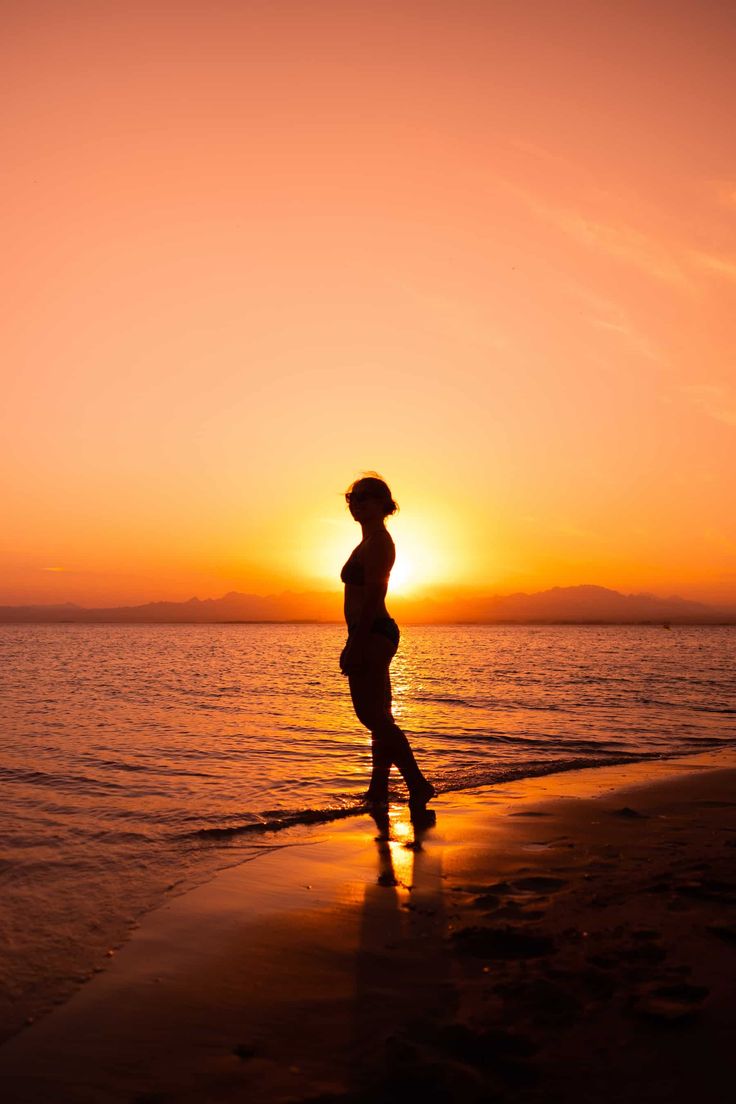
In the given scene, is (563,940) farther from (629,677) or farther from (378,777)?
(629,677)

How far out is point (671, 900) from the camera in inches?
157

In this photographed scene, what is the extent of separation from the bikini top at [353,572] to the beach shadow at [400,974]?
2.26m

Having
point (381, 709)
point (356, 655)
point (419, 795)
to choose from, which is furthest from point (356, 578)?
point (419, 795)

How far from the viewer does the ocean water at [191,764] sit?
4477mm

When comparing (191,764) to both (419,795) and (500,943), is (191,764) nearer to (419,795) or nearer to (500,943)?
(419,795)

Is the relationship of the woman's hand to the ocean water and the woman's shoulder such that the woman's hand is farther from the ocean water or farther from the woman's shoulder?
the ocean water

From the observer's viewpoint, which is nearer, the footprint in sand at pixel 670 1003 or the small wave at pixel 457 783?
the footprint in sand at pixel 670 1003

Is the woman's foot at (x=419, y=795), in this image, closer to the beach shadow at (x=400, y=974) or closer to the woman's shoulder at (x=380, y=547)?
the beach shadow at (x=400, y=974)

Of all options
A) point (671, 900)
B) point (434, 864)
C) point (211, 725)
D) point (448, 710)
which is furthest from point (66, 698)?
point (671, 900)

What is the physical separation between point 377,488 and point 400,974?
14.0ft

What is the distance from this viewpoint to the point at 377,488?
268 inches

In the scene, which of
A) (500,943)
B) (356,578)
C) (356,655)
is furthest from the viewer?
(356,578)

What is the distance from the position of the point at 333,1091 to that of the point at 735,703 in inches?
755

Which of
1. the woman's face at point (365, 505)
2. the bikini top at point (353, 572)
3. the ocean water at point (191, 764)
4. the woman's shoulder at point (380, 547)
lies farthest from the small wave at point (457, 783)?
the woman's face at point (365, 505)
